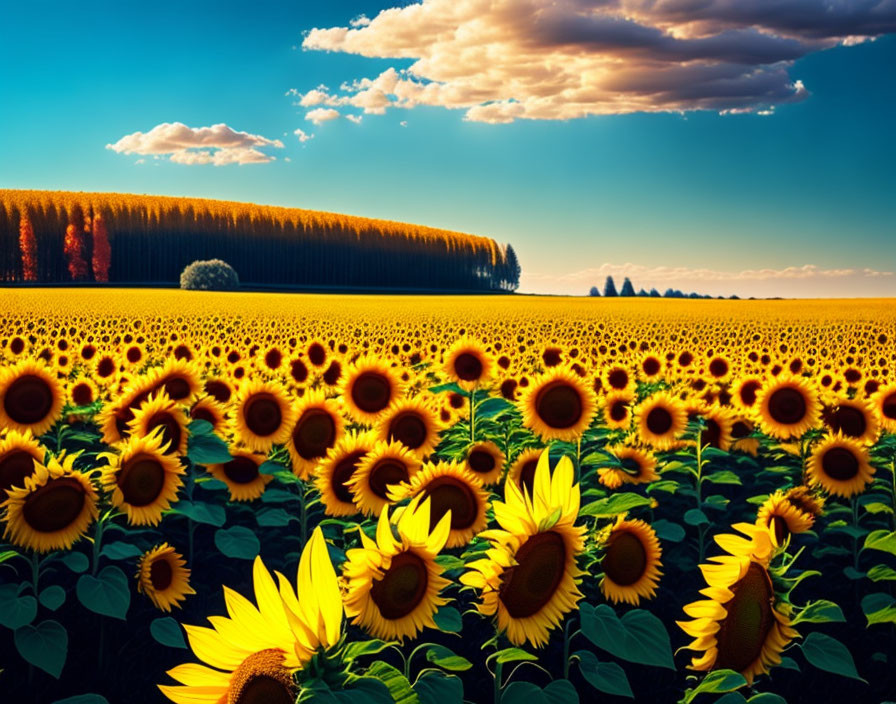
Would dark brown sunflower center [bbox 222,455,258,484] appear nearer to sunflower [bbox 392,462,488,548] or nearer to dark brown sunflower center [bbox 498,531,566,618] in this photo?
sunflower [bbox 392,462,488,548]

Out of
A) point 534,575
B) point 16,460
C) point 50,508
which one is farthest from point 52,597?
point 534,575

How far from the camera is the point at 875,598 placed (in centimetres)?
Result: 455

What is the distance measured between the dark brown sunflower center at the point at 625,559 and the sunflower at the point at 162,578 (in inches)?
87.7

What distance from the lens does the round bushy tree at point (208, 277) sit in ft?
242

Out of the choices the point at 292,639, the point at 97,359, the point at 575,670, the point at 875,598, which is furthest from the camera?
the point at 97,359

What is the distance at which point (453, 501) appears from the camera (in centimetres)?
326

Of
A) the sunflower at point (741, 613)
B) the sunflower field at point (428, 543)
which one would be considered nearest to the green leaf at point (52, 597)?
the sunflower field at point (428, 543)

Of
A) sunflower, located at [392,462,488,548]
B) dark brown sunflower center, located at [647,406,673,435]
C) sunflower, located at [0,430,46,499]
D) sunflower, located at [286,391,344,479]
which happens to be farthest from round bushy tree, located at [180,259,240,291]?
sunflower, located at [392,462,488,548]

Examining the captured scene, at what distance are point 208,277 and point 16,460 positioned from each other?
241 ft

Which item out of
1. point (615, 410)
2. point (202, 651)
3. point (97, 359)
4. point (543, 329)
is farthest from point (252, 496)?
point (543, 329)

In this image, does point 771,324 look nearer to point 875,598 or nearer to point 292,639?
point 875,598

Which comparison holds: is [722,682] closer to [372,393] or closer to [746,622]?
[746,622]

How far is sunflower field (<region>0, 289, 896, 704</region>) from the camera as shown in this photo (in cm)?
200

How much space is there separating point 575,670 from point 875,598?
1826 mm
